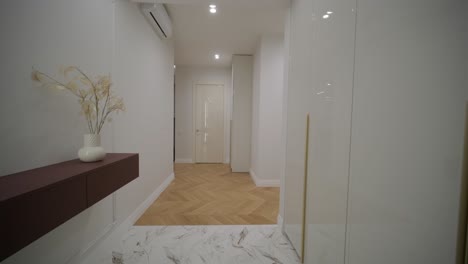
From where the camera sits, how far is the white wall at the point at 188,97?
19.1 feet

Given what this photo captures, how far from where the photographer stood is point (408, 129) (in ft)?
2.26

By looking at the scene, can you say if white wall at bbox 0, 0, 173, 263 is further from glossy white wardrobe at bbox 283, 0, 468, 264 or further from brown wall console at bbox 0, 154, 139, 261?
glossy white wardrobe at bbox 283, 0, 468, 264

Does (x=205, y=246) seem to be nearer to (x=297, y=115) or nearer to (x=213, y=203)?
(x=213, y=203)

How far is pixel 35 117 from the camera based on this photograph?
1.15m

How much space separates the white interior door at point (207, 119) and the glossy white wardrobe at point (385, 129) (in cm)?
452

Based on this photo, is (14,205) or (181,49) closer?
(14,205)

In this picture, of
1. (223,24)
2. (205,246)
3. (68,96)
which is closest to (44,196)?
(68,96)

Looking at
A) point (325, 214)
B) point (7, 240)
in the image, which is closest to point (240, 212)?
point (325, 214)

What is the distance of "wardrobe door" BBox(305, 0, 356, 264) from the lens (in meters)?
1.07

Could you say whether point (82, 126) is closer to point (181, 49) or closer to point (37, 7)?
point (37, 7)

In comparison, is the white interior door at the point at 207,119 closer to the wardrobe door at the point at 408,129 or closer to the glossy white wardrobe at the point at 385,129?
the glossy white wardrobe at the point at 385,129

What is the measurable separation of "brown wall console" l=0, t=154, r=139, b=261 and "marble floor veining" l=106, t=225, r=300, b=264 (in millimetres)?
850

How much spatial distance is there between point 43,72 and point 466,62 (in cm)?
200

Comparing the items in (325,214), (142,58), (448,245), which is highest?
(142,58)
